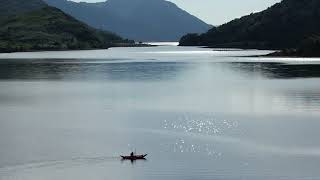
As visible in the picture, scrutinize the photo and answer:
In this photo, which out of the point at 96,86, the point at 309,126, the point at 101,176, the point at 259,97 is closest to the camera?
the point at 101,176

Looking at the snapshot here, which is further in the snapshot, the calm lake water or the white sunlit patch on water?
the white sunlit patch on water

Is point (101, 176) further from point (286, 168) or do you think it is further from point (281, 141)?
point (281, 141)

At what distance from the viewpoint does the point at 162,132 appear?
272 feet

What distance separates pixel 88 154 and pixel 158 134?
16.4 meters

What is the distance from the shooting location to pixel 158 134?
267ft

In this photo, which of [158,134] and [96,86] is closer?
[158,134]

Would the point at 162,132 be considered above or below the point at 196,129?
above

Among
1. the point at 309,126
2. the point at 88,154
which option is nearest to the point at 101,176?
the point at 88,154

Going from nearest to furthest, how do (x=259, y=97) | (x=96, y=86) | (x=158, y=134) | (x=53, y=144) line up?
1. (x=53, y=144)
2. (x=158, y=134)
3. (x=259, y=97)
4. (x=96, y=86)

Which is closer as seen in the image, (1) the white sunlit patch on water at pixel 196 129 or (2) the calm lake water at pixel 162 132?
(2) the calm lake water at pixel 162 132

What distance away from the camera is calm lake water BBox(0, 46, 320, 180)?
5859 cm

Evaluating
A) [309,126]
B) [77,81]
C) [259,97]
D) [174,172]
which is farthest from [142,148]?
[77,81]

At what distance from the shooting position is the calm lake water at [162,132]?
58594mm

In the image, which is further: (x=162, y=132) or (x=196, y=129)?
(x=196, y=129)
